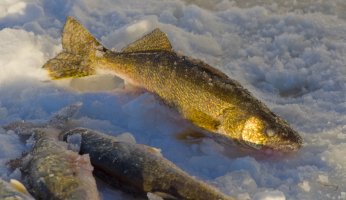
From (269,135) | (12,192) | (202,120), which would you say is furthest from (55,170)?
(269,135)

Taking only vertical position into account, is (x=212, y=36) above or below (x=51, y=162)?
above

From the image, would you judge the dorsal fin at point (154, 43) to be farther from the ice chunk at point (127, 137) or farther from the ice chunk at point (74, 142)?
A: the ice chunk at point (74, 142)

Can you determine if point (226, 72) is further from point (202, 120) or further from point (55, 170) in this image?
point (55, 170)

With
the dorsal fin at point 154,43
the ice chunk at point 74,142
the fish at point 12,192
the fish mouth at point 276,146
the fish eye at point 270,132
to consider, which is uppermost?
the dorsal fin at point 154,43

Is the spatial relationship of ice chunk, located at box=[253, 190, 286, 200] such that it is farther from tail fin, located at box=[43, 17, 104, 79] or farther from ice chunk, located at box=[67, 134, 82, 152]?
tail fin, located at box=[43, 17, 104, 79]

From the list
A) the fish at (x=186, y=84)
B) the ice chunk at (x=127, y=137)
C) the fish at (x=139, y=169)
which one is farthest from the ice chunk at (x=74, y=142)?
the fish at (x=186, y=84)

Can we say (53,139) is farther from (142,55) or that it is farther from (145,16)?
(145,16)

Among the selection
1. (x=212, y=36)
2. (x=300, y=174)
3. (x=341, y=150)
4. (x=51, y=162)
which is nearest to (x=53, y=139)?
(x=51, y=162)

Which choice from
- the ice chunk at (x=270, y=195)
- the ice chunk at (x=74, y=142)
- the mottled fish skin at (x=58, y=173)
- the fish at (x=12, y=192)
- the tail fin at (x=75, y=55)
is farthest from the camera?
the tail fin at (x=75, y=55)
